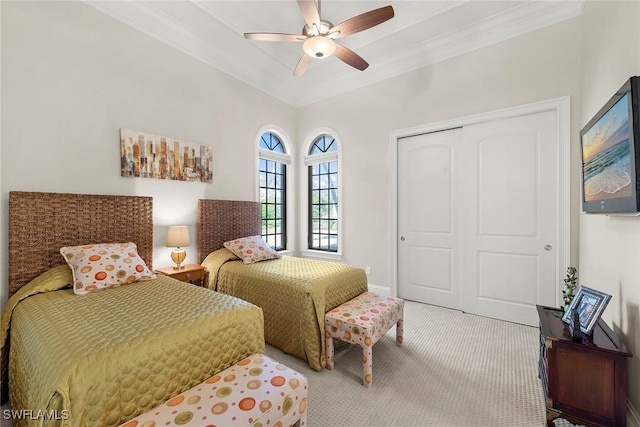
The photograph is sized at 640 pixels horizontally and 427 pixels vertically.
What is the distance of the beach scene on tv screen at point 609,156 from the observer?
4.78 feet

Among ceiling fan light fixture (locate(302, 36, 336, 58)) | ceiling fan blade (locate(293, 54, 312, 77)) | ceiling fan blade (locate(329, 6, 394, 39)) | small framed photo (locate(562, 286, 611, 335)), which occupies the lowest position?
small framed photo (locate(562, 286, 611, 335))

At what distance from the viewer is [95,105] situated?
8.33ft

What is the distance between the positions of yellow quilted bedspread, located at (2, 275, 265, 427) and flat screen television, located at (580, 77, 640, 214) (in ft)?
7.39

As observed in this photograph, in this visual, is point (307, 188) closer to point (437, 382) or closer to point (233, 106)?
point (233, 106)

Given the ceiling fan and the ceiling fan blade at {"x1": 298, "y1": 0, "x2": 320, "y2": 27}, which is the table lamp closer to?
the ceiling fan

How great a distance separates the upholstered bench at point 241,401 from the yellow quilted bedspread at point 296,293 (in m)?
0.73

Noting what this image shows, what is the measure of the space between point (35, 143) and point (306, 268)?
2565 mm

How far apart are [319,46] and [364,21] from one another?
1.34 feet

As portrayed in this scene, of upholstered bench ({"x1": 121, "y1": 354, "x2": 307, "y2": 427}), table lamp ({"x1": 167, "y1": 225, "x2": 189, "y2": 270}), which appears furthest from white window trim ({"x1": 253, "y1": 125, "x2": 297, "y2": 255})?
upholstered bench ({"x1": 121, "y1": 354, "x2": 307, "y2": 427})

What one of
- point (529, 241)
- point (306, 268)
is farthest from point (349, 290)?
point (529, 241)

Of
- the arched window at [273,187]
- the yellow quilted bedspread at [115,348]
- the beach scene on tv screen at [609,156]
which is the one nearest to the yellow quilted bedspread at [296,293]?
the yellow quilted bedspread at [115,348]

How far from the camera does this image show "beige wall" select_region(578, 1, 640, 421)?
1530mm

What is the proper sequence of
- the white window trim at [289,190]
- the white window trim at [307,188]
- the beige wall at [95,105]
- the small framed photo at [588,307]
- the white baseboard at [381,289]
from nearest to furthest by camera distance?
the small framed photo at [588,307] → the beige wall at [95,105] → the white baseboard at [381,289] → the white window trim at [307,188] → the white window trim at [289,190]

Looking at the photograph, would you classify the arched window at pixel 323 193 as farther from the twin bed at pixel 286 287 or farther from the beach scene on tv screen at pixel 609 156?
the beach scene on tv screen at pixel 609 156
